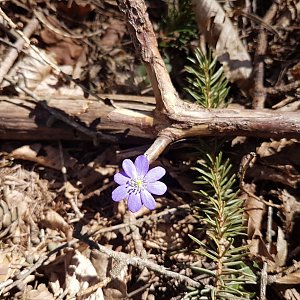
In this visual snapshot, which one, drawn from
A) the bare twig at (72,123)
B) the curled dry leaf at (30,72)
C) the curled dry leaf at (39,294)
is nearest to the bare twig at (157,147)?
the bare twig at (72,123)

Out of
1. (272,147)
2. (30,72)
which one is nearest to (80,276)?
(272,147)

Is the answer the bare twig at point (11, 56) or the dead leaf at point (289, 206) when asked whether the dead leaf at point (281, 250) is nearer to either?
the dead leaf at point (289, 206)

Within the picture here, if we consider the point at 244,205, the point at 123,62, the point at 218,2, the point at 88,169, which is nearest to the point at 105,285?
the point at 88,169

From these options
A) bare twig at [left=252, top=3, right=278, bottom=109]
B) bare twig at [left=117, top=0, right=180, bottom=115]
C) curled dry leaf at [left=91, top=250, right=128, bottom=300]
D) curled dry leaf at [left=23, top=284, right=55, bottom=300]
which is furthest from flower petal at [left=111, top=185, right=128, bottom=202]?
bare twig at [left=252, top=3, right=278, bottom=109]

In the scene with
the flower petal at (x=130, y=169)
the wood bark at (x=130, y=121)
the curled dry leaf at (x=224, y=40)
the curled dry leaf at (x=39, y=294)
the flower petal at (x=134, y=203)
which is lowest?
the curled dry leaf at (x=39, y=294)

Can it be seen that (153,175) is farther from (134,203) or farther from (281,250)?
(281,250)

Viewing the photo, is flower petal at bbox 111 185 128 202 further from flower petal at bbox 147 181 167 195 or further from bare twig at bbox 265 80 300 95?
bare twig at bbox 265 80 300 95

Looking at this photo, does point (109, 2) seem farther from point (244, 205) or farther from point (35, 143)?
point (244, 205)
